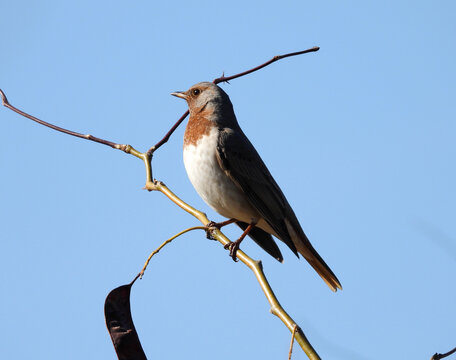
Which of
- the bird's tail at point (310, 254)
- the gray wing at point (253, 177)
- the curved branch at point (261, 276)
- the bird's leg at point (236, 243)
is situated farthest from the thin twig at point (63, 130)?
the bird's tail at point (310, 254)

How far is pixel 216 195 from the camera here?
5852 millimetres

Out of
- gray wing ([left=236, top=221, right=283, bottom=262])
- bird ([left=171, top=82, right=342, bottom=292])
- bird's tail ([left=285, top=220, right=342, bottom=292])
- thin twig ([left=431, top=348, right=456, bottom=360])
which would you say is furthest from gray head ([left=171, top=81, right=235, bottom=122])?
thin twig ([left=431, top=348, right=456, bottom=360])

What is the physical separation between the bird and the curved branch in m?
1.36

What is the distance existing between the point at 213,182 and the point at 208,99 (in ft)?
3.68

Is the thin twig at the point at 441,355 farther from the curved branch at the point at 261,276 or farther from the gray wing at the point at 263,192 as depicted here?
the gray wing at the point at 263,192

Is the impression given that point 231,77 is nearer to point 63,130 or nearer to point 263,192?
point 63,130

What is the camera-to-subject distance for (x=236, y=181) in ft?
19.4

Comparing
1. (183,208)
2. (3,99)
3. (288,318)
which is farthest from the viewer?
(183,208)

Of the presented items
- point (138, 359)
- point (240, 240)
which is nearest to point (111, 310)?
point (138, 359)

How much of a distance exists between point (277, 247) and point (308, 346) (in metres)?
3.74

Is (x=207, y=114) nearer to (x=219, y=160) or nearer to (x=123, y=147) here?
(x=219, y=160)

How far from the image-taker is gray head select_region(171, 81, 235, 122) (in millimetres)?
6480

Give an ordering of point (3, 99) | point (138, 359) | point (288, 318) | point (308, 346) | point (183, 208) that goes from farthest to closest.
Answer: point (183, 208)
point (3, 99)
point (138, 359)
point (288, 318)
point (308, 346)

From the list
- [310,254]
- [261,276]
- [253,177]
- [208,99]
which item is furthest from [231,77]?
[310,254]
